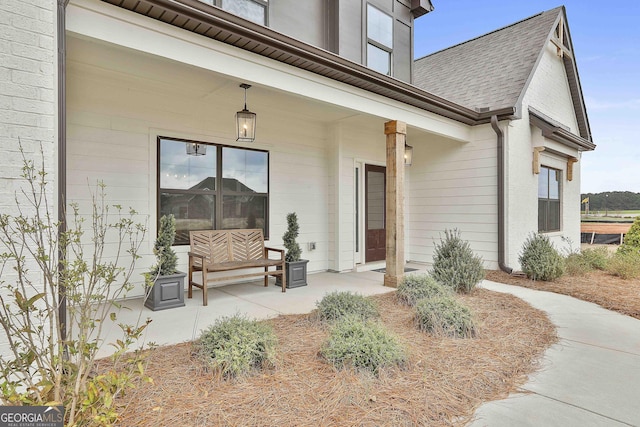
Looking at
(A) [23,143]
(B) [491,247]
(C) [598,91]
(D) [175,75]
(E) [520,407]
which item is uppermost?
(C) [598,91]

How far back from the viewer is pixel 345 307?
12.5 ft

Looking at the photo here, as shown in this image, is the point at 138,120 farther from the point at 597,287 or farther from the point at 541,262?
the point at 597,287

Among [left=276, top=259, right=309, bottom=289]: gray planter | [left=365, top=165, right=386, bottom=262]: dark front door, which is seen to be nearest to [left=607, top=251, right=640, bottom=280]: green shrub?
[left=365, top=165, right=386, bottom=262]: dark front door

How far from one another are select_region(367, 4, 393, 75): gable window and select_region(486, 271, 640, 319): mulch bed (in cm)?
429

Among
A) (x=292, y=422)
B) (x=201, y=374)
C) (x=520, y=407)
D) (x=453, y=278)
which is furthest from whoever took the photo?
(x=453, y=278)

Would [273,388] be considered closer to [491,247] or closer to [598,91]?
[491,247]

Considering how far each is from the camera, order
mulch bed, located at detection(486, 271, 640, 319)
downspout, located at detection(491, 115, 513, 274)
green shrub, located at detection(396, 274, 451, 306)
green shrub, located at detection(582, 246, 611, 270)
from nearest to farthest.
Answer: green shrub, located at detection(396, 274, 451, 306), mulch bed, located at detection(486, 271, 640, 319), downspout, located at detection(491, 115, 513, 274), green shrub, located at detection(582, 246, 611, 270)

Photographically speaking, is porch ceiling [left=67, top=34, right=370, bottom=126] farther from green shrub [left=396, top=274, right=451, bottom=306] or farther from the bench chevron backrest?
green shrub [left=396, top=274, right=451, bottom=306]

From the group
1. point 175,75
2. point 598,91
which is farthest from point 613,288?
point 598,91

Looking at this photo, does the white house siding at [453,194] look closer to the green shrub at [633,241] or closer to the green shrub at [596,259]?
the green shrub at [596,259]

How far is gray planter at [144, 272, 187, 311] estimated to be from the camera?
14.0 ft

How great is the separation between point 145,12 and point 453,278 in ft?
15.9

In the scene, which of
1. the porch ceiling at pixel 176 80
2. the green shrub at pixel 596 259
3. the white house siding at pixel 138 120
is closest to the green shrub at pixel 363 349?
the porch ceiling at pixel 176 80

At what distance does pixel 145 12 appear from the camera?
10.2ft
